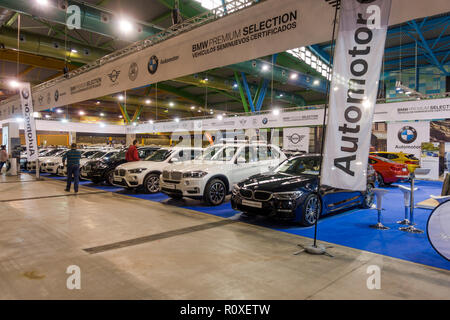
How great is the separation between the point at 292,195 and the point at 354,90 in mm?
A: 2211

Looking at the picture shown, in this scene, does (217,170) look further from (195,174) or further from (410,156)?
(410,156)

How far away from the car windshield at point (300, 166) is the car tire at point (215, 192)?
1.76 meters

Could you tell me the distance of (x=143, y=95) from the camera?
27.8 metres

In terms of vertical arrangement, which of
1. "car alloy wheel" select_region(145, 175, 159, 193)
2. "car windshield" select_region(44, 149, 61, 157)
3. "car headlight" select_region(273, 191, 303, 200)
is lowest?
"car alloy wheel" select_region(145, 175, 159, 193)

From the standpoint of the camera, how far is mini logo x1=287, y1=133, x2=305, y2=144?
14.5m

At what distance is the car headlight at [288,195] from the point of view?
5.23m

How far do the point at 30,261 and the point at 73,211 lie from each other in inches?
129

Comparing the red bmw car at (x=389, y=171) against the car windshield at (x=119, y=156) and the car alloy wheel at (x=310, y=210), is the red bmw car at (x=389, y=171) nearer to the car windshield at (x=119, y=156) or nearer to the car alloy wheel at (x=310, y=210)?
the car alloy wheel at (x=310, y=210)

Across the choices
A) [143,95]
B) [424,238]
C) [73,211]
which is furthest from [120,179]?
[143,95]

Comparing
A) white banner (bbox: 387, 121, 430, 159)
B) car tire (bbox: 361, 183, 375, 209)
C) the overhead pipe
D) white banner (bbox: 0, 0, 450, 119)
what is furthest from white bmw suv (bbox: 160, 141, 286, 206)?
the overhead pipe

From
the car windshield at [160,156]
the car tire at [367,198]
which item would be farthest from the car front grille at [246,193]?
the car windshield at [160,156]

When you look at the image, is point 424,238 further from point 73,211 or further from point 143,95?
point 143,95

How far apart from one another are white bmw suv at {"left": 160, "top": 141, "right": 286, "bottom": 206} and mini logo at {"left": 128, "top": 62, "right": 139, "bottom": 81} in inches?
113

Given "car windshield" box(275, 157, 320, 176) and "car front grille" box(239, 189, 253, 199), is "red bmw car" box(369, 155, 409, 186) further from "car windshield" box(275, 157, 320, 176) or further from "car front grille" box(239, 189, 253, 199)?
"car front grille" box(239, 189, 253, 199)
